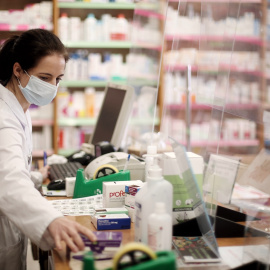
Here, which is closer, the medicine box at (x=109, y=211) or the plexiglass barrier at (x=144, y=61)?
the medicine box at (x=109, y=211)

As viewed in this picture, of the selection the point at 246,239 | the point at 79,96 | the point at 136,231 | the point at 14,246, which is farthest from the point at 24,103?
the point at 79,96

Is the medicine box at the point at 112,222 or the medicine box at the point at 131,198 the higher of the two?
the medicine box at the point at 131,198

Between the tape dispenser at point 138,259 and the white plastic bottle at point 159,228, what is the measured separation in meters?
0.19

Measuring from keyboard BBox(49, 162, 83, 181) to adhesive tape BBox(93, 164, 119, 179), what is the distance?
0.37 meters

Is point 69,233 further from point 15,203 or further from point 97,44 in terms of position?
point 97,44

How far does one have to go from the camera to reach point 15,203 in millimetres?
1353

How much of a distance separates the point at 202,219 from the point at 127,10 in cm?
397

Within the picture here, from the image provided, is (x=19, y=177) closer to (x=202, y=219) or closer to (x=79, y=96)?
(x=202, y=219)

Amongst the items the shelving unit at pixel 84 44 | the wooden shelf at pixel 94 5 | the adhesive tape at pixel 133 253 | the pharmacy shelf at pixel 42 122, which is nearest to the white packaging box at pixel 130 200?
the adhesive tape at pixel 133 253

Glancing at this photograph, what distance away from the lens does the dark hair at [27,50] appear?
6.11 feet

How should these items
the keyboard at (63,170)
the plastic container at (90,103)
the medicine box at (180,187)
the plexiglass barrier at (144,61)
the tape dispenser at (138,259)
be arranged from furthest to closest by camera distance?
1. the plastic container at (90,103)
2. the plexiglass barrier at (144,61)
3. the keyboard at (63,170)
4. the medicine box at (180,187)
5. the tape dispenser at (138,259)

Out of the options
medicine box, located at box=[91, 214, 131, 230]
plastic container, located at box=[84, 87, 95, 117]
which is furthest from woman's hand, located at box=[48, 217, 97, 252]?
plastic container, located at box=[84, 87, 95, 117]

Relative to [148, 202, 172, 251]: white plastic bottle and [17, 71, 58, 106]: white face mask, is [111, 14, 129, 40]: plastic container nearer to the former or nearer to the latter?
[17, 71, 58, 106]: white face mask

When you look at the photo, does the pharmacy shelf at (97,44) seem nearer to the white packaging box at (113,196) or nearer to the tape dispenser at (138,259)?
the white packaging box at (113,196)
